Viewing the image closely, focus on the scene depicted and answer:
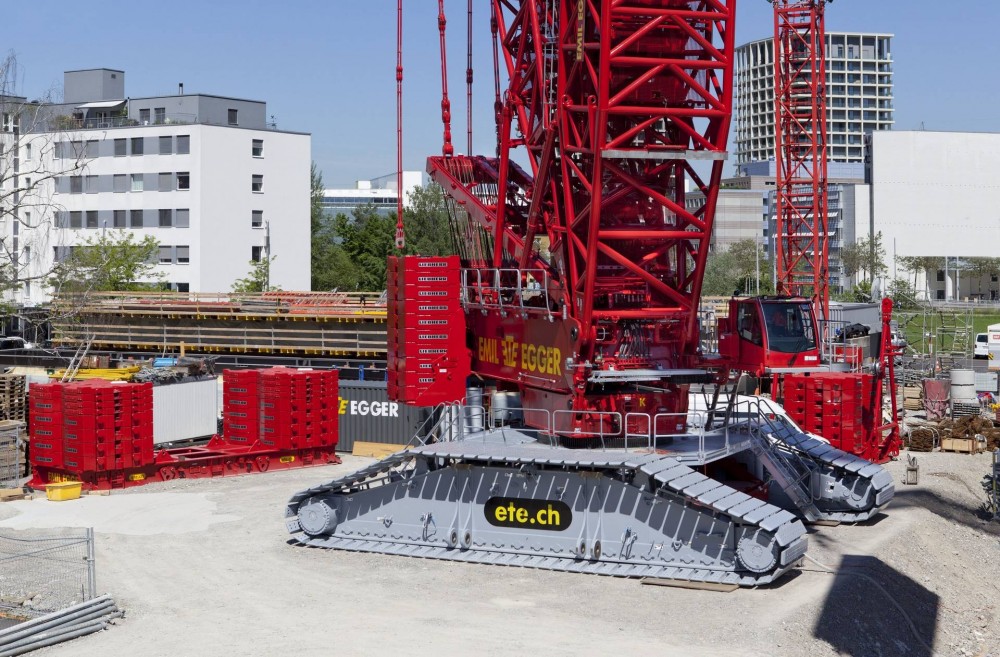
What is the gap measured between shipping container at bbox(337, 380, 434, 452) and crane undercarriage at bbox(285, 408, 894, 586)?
1130 centimetres

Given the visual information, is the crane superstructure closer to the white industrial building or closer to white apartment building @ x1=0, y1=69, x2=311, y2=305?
white apartment building @ x1=0, y1=69, x2=311, y2=305

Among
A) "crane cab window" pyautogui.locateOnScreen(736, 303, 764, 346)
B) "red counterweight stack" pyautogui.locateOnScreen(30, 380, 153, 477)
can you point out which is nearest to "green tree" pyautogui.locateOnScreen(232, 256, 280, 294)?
"red counterweight stack" pyautogui.locateOnScreen(30, 380, 153, 477)

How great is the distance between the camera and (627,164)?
23.1 meters

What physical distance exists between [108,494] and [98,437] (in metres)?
1.37

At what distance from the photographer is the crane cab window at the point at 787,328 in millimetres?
22531

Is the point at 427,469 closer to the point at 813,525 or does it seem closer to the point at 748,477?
the point at 748,477

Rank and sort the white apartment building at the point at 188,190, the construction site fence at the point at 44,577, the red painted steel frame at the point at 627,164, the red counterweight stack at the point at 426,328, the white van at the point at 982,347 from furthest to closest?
the white van at the point at 982,347
the white apartment building at the point at 188,190
the red counterweight stack at the point at 426,328
the red painted steel frame at the point at 627,164
the construction site fence at the point at 44,577

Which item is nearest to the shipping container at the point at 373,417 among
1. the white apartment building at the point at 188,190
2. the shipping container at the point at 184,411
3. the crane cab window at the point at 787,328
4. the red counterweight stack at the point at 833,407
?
the shipping container at the point at 184,411

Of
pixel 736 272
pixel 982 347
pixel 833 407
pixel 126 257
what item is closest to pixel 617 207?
pixel 833 407

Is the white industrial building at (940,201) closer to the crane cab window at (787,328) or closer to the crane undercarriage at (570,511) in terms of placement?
the crane undercarriage at (570,511)

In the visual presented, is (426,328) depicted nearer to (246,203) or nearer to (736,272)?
(246,203)

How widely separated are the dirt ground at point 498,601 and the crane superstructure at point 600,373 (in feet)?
2.41

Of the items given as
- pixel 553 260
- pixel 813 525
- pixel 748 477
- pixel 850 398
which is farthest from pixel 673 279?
pixel 850 398

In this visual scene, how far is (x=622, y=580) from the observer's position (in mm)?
20344
